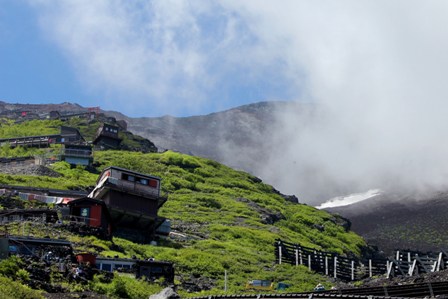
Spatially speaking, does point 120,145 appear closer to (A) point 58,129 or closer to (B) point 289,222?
(A) point 58,129

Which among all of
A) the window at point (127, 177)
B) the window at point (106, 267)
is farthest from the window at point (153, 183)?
the window at point (106, 267)

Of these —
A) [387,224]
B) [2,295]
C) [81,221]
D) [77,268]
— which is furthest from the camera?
[387,224]

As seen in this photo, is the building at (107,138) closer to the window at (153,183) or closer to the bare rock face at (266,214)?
the bare rock face at (266,214)

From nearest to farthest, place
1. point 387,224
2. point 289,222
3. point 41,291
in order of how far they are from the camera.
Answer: point 41,291
point 289,222
point 387,224

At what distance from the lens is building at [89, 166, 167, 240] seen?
239 ft

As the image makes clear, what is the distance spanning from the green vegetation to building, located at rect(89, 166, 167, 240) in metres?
2.60

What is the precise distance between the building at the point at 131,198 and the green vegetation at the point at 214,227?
102 inches

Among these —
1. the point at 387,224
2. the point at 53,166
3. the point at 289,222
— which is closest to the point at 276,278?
the point at 289,222

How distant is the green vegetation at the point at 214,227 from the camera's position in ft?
205

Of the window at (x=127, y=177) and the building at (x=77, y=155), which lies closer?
the window at (x=127, y=177)

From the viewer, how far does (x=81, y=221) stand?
65.9 metres

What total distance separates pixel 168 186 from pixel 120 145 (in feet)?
109

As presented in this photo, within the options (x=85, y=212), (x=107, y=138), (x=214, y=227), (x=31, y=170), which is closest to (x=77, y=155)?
(x=31, y=170)

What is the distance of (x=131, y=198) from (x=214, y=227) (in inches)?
863
